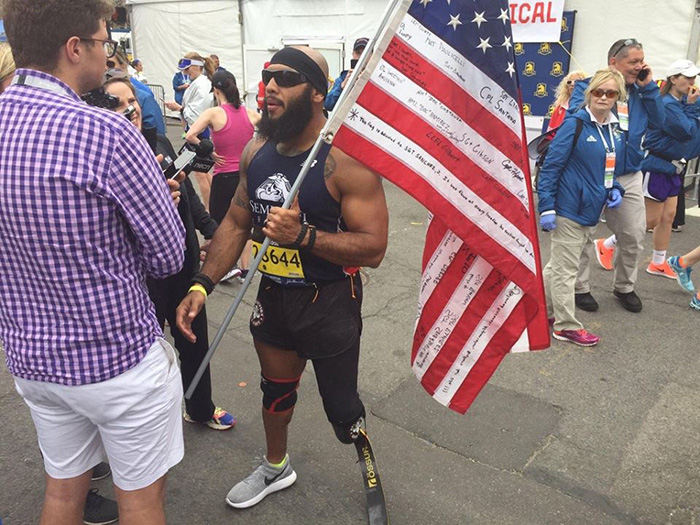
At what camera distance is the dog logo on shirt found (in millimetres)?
2492

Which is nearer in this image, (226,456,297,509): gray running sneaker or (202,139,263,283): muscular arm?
(202,139,263,283): muscular arm

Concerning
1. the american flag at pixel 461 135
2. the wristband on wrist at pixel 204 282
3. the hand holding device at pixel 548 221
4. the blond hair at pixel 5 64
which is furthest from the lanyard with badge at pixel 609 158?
the blond hair at pixel 5 64

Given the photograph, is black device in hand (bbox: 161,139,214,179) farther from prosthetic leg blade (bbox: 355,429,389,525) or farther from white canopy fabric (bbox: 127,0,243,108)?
white canopy fabric (bbox: 127,0,243,108)

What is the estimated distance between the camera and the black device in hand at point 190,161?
260 cm

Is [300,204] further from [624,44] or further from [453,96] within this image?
[624,44]

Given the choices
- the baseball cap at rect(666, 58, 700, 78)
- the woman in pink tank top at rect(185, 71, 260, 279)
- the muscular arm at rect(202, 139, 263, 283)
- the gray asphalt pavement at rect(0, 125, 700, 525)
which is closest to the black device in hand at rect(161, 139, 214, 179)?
the muscular arm at rect(202, 139, 263, 283)

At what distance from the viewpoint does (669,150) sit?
5.88m

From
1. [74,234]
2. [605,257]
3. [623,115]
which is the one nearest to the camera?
[74,234]

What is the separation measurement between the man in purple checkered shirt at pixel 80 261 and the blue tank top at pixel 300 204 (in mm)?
641

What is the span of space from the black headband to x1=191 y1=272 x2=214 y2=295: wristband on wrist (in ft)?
2.99

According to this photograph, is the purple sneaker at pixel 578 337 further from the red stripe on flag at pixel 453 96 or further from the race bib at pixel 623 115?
the red stripe on flag at pixel 453 96

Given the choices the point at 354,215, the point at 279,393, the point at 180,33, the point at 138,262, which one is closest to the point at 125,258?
the point at 138,262

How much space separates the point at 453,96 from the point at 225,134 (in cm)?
375

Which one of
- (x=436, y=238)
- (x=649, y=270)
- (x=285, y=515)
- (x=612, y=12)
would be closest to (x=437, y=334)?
(x=436, y=238)
